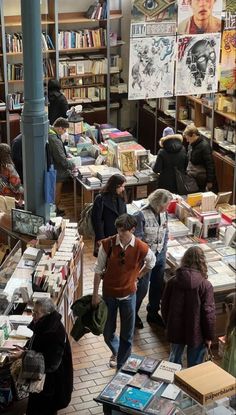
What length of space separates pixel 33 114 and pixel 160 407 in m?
3.09

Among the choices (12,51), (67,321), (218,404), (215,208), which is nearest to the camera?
(218,404)

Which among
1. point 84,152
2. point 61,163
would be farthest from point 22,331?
point 84,152

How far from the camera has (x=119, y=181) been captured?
7406mm

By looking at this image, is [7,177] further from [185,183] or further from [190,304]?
[190,304]

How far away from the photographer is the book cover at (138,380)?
5.60 metres

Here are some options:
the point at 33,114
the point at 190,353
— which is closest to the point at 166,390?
the point at 190,353

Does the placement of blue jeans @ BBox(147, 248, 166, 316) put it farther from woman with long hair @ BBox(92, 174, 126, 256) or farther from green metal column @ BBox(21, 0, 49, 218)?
green metal column @ BBox(21, 0, 49, 218)

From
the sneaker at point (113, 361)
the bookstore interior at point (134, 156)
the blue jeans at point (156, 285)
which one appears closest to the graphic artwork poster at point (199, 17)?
the bookstore interior at point (134, 156)

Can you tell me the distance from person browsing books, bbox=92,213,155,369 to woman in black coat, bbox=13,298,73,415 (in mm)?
792

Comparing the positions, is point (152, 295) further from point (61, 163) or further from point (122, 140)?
point (122, 140)

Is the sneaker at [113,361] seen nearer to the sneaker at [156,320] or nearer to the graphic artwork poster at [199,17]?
the sneaker at [156,320]

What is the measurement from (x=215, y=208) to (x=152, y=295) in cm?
138

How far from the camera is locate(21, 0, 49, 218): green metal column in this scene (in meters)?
6.84

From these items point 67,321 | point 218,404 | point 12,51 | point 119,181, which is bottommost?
point 67,321
